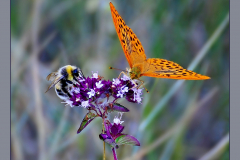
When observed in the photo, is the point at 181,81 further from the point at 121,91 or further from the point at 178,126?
the point at 121,91

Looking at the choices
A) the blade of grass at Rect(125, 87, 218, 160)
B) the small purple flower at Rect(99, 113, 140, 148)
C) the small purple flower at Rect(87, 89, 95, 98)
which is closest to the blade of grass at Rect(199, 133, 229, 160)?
the blade of grass at Rect(125, 87, 218, 160)

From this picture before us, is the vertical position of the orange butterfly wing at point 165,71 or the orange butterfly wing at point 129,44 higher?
the orange butterfly wing at point 129,44

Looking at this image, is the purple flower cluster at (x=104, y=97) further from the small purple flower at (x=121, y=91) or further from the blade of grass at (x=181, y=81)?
the blade of grass at (x=181, y=81)

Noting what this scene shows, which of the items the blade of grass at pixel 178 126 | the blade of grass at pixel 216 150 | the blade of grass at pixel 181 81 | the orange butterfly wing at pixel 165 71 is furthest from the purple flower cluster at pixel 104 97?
the blade of grass at pixel 216 150

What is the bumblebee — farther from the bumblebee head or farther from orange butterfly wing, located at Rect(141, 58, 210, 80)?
orange butterfly wing, located at Rect(141, 58, 210, 80)

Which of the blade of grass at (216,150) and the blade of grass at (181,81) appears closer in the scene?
the blade of grass at (181,81)

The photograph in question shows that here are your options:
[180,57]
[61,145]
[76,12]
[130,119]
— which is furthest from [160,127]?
[76,12]

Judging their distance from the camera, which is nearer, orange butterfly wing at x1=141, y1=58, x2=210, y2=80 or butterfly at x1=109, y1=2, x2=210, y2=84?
orange butterfly wing at x1=141, y1=58, x2=210, y2=80
